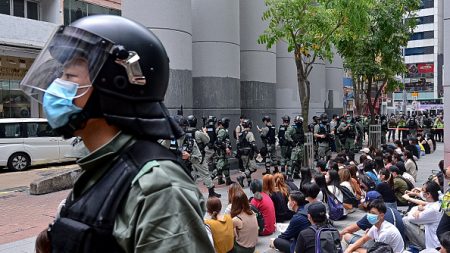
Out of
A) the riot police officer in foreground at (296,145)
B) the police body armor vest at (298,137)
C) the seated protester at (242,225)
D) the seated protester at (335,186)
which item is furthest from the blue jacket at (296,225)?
the police body armor vest at (298,137)

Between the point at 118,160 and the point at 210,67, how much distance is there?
43.1 feet

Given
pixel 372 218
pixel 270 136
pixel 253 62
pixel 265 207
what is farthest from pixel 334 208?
pixel 253 62

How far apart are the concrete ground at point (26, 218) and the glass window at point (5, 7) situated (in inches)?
414

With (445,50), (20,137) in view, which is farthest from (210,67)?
(445,50)

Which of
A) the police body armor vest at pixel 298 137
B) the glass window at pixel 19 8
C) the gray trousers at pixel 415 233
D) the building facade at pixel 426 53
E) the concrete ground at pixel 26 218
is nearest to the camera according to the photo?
the gray trousers at pixel 415 233

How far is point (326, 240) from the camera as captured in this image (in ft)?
14.7

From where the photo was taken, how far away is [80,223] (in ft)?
4.56

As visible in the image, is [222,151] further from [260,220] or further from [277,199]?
[260,220]

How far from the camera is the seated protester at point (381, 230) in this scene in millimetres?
5199

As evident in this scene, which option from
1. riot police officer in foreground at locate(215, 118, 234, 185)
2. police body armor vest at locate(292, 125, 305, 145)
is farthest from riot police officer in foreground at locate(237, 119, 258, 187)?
police body armor vest at locate(292, 125, 305, 145)

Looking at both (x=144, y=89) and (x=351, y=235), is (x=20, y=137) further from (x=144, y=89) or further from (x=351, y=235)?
(x=144, y=89)

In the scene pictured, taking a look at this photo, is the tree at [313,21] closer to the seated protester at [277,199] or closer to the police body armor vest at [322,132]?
the police body armor vest at [322,132]

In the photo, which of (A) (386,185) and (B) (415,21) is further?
(B) (415,21)

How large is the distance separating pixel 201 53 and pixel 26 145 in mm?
6354
